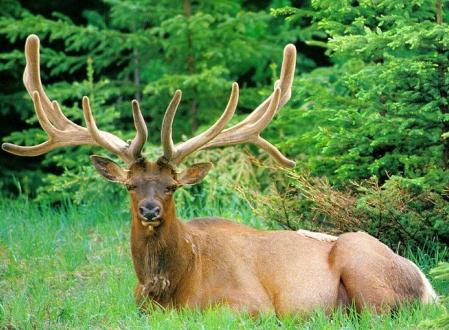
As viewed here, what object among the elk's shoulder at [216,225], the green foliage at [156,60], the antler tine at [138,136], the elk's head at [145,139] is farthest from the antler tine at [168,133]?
the green foliage at [156,60]

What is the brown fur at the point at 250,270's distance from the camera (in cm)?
715

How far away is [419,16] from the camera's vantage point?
8.49m

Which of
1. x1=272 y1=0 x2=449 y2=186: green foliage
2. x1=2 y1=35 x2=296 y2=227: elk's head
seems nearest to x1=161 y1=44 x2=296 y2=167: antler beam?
x1=2 y1=35 x2=296 y2=227: elk's head

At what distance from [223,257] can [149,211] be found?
2.90ft

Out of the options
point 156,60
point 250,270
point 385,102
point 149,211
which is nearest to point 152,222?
point 149,211

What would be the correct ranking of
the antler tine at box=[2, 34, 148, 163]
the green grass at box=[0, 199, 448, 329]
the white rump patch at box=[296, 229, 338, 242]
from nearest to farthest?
the green grass at box=[0, 199, 448, 329], the antler tine at box=[2, 34, 148, 163], the white rump patch at box=[296, 229, 338, 242]

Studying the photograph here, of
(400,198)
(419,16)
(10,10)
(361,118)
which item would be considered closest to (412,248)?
(400,198)

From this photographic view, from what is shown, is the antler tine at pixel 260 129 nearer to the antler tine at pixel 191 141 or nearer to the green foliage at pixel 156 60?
Answer: the antler tine at pixel 191 141

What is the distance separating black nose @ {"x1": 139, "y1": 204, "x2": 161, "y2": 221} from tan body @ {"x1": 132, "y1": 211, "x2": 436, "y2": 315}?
28cm

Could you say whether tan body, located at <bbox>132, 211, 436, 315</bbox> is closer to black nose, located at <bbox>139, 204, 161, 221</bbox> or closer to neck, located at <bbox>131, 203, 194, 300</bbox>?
neck, located at <bbox>131, 203, 194, 300</bbox>

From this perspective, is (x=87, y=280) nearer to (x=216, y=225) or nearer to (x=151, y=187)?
(x=216, y=225)

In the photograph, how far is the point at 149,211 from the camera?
6.92m

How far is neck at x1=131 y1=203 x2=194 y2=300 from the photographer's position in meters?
7.19

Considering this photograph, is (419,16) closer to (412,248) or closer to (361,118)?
(361,118)
